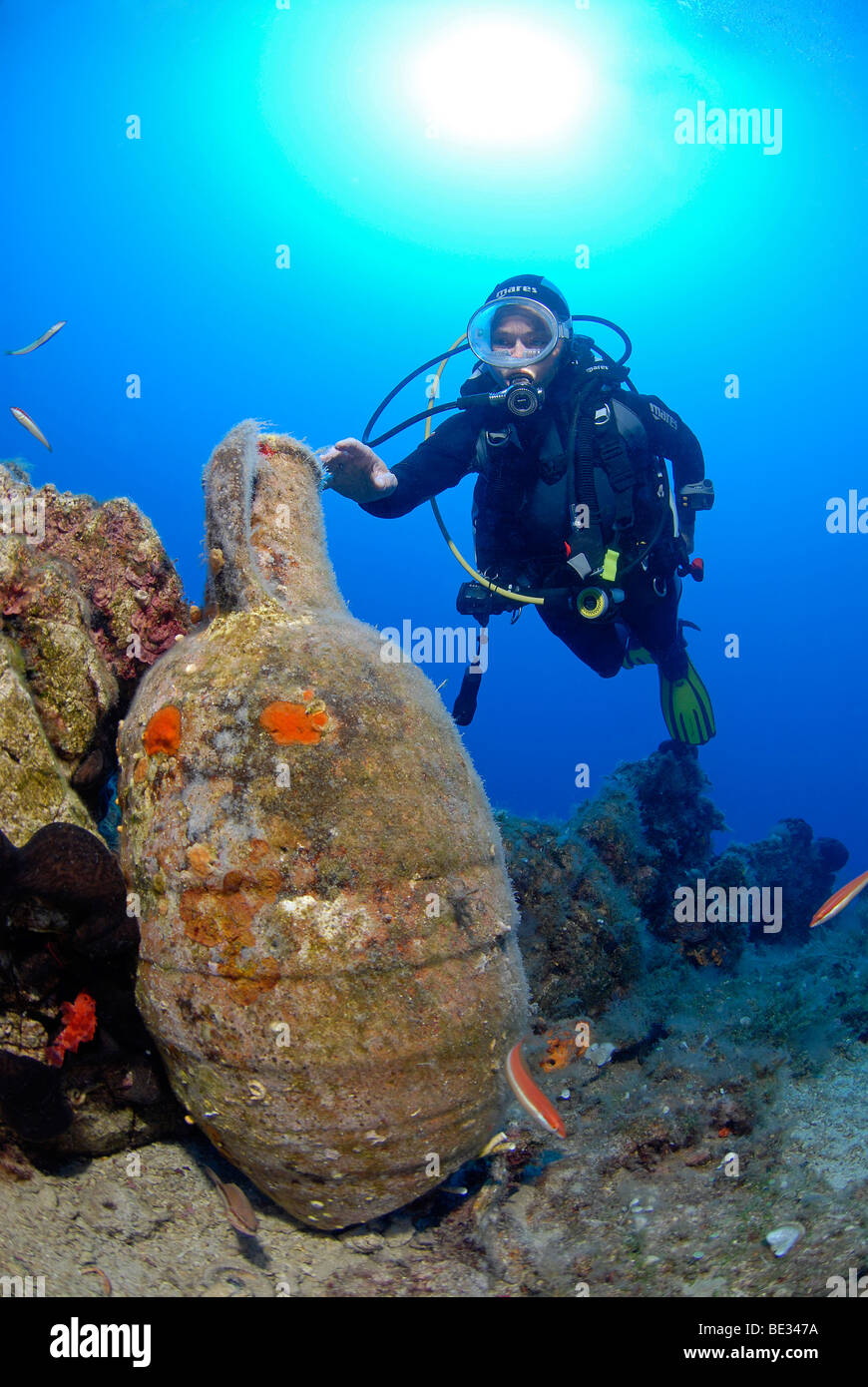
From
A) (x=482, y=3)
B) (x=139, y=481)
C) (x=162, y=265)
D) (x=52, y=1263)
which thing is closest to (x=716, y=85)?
(x=482, y=3)

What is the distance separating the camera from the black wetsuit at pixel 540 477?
6500 millimetres

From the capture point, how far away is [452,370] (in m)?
46.0

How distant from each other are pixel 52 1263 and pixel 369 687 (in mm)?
2348

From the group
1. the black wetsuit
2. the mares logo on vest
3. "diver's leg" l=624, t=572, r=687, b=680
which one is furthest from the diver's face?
"diver's leg" l=624, t=572, r=687, b=680

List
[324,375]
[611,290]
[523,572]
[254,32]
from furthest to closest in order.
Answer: [324,375]
[611,290]
[254,32]
[523,572]

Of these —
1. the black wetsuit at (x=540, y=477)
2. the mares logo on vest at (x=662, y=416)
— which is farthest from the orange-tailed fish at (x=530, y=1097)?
the mares logo on vest at (x=662, y=416)

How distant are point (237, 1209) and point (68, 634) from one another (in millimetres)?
2795

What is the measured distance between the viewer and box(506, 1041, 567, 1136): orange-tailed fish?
2.57 m

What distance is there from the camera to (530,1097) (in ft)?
8.55

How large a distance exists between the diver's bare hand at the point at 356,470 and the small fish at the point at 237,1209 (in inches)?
146

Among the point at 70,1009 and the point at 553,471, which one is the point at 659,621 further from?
the point at 70,1009

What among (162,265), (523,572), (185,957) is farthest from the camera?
(162,265)

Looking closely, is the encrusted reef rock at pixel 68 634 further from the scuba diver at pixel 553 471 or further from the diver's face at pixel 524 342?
the diver's face at pixel 524 342
